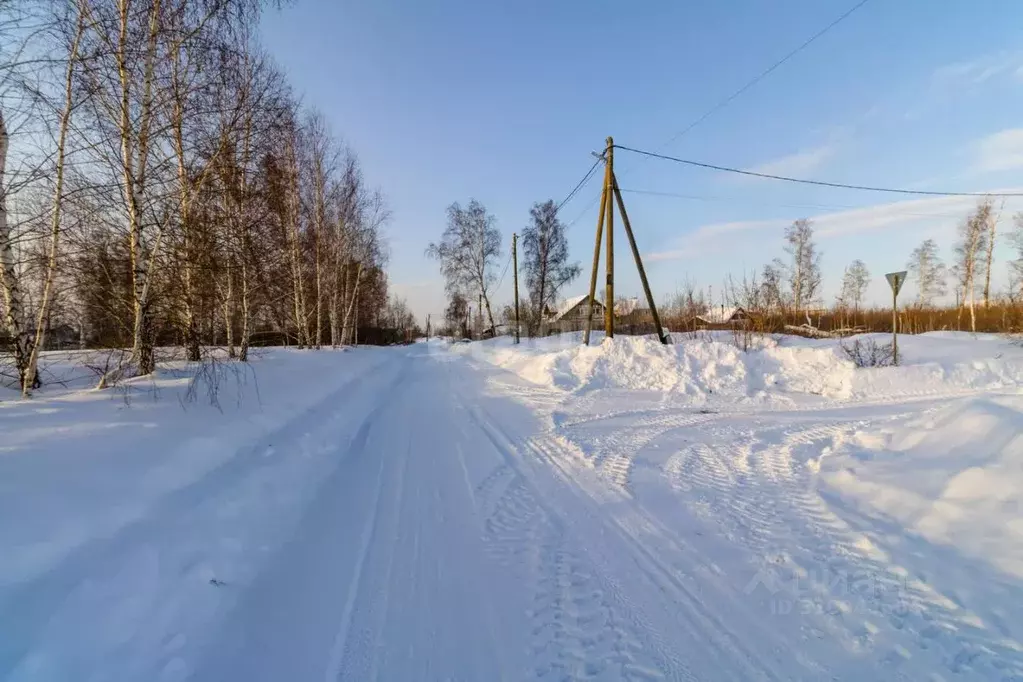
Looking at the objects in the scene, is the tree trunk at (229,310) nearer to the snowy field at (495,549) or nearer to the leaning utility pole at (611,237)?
the snowy field at (495,549)

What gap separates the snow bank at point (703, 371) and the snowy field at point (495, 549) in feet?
13.1

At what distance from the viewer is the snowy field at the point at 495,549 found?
2.29 metres

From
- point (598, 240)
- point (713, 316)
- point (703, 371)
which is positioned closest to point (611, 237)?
point (598, 240)

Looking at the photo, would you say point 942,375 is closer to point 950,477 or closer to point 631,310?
point 950,477

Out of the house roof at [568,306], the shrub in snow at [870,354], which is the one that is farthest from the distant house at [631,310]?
the shrub in snow at [870,354]

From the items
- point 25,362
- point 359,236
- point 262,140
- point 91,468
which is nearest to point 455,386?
point 262,140

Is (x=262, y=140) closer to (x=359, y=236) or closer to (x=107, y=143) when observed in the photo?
(x=107, y=143)

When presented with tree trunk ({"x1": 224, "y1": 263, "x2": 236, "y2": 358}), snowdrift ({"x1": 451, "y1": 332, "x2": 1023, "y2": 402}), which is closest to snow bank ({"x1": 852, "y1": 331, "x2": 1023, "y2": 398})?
snowdrift ({"x1": 451, "y1": 332, "x2": 1023, "y2": 402})

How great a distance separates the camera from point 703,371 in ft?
36.1

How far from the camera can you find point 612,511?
4039 mm

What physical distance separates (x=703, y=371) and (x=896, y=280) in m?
6.26

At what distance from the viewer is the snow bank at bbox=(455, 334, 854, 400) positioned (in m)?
10.4

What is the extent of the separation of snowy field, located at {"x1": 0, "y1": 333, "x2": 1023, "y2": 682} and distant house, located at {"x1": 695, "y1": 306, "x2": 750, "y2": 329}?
370 inches

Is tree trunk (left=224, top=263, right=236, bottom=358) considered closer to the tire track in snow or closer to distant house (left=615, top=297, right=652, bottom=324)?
the tire track in snow
